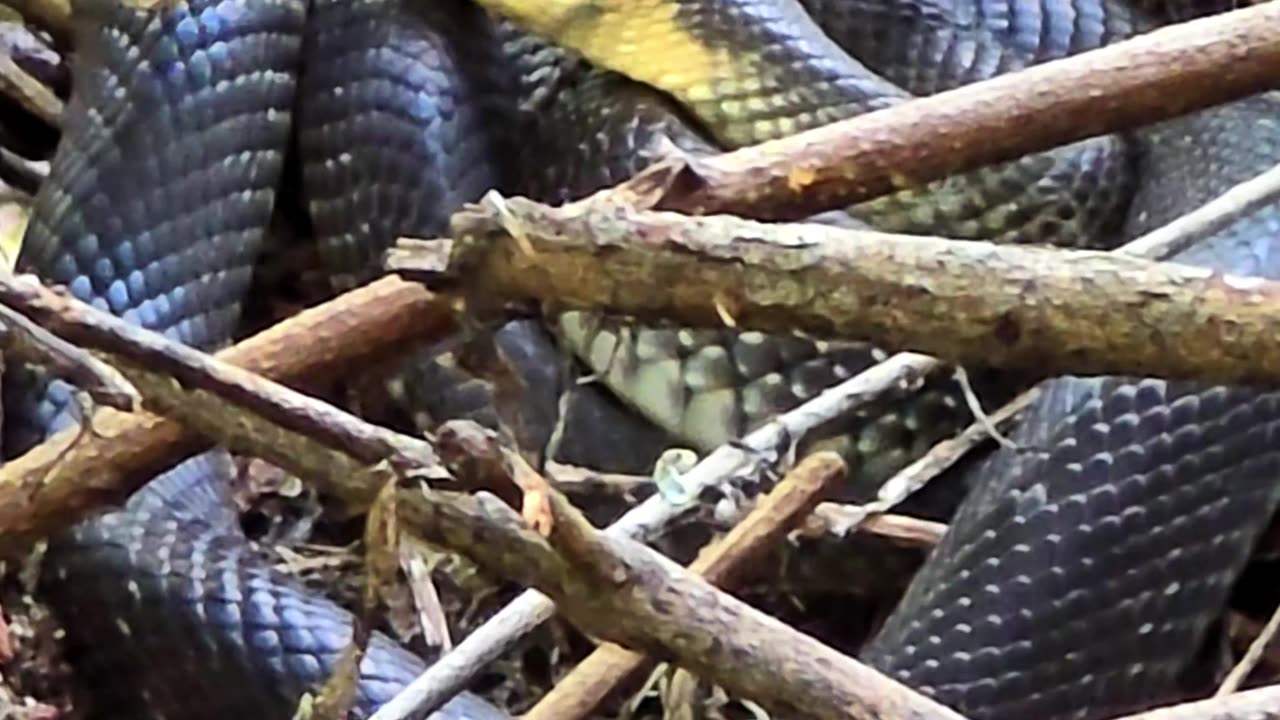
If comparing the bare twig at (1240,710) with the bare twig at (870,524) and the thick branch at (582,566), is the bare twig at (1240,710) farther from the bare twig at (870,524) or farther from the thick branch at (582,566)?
the bare twig at (870,524)

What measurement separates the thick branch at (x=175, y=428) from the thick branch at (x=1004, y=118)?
16 centimetres

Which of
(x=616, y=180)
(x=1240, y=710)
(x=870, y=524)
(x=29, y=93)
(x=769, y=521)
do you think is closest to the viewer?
(x=1240, y=710)

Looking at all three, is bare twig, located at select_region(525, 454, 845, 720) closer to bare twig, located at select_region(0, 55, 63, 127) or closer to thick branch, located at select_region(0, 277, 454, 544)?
thick branch, located at select_region(0, 277, 454, 544)

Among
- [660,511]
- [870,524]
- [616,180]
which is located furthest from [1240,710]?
[616,180]

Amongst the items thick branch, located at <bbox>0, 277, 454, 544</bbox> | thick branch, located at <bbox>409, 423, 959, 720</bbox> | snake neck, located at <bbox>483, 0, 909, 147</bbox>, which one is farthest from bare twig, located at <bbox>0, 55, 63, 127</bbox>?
thick branch, located at <bbox>409, 423, 959, 720</bbox>

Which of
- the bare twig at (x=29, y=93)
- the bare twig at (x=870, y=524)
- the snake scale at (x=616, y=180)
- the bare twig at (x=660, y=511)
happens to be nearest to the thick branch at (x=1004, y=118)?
the bare twig at (x=660, y=511)

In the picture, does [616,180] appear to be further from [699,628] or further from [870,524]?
[699,628]

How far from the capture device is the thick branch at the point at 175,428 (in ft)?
3.06

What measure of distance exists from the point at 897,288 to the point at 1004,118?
0.21 metres

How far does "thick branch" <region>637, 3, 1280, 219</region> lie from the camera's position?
2.97 ft

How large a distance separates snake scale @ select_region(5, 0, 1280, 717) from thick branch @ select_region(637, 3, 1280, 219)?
2.14ft

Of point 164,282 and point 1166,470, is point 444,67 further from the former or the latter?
point 1166,470

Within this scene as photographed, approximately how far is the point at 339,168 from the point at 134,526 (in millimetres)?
466

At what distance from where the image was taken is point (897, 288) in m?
0.74
